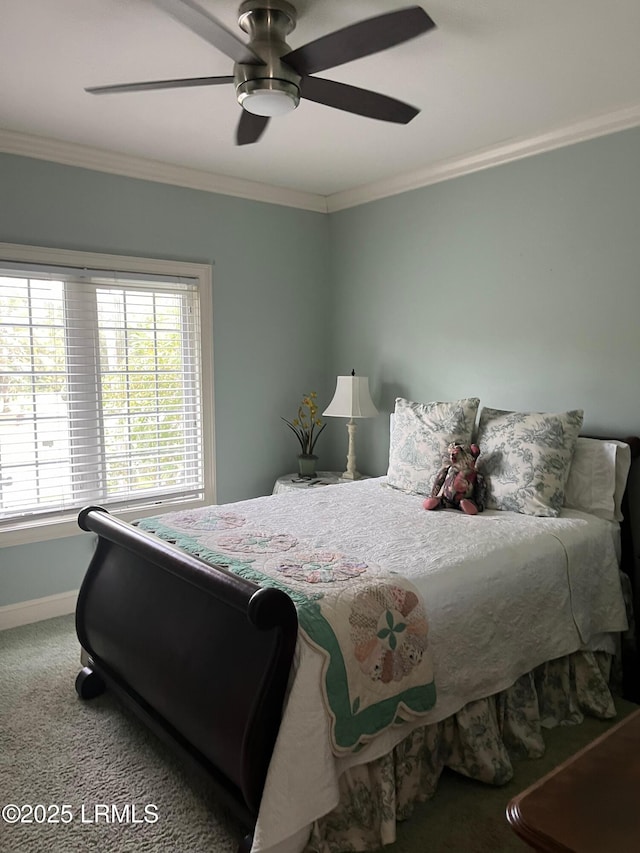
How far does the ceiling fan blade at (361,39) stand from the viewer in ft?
5.49

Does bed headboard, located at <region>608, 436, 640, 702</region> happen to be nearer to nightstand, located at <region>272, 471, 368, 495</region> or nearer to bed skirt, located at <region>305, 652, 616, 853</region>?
bed skirt, located at <region>305, 652, 616, 853</region>

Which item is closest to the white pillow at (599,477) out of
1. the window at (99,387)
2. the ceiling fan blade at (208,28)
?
the ceiling fan blade at (208,28)

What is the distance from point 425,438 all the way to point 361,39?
6.32 feet

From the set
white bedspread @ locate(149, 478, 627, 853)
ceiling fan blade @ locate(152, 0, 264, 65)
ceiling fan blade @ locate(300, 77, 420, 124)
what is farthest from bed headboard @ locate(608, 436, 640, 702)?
ceiling fan blade @ locate(152, 0, 264, 65)

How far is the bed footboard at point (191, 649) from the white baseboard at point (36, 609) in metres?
0.95

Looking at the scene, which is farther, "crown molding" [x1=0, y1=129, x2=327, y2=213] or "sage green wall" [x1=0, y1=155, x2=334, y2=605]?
"sage green wall" [x1=0, y1=155, x2=334, y2=605]

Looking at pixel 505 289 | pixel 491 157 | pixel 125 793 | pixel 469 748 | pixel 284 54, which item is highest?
pixel 491 157

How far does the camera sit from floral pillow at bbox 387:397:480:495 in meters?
3.18

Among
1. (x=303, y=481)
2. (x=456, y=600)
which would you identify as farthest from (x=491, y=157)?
(x=456, y=600)

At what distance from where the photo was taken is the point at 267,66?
6.50 feet

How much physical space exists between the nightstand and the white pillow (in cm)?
148

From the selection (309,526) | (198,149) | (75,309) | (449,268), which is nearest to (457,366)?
(449,268)

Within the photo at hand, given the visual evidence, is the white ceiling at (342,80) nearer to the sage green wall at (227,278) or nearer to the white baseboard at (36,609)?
the sage green wall at (227,278)

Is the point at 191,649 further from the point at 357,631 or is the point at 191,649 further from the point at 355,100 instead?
the point at 355,100
